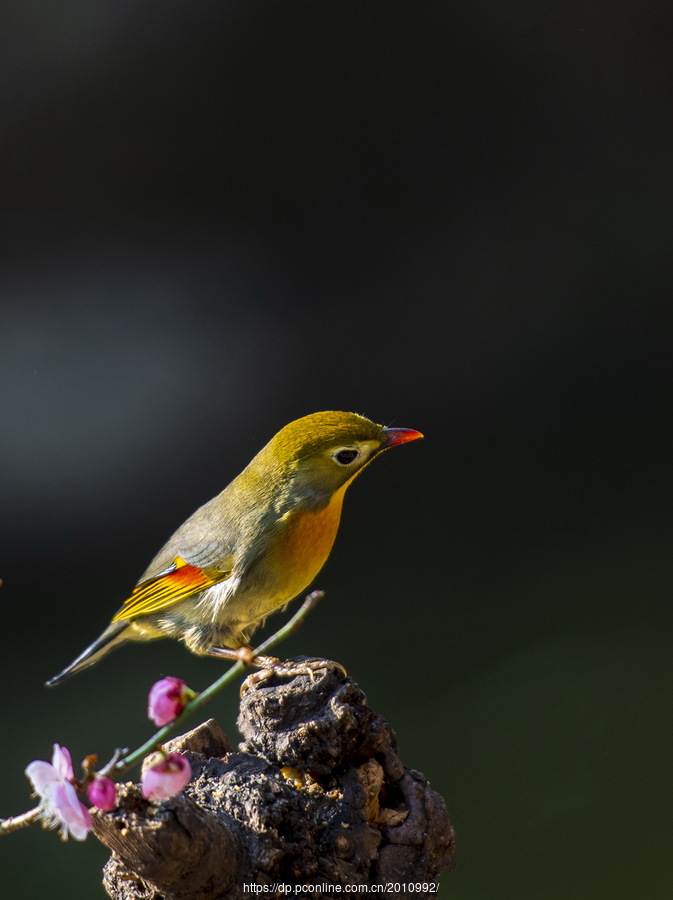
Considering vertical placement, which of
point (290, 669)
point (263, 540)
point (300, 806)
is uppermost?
point (263, 540)

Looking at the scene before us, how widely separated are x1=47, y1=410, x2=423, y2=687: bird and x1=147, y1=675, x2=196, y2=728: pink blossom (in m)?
0.57

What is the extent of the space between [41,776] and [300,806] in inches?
15.1

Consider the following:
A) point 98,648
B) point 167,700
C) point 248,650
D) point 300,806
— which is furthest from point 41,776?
point 98,648

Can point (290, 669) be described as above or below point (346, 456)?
below

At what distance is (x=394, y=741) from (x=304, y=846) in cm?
19

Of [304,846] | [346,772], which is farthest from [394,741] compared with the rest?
[304,846]

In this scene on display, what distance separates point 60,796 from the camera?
805mm

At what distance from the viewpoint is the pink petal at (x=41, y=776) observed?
0.81 m

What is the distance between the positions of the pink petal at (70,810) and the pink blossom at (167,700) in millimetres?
110

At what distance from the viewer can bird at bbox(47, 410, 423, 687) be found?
1322 millimetres

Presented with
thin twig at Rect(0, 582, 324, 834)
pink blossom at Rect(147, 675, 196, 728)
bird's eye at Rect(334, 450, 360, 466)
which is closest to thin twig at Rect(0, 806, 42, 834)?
thin twig at Rect(0, 582, 324, 834)

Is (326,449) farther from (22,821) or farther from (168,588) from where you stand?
(22,821)

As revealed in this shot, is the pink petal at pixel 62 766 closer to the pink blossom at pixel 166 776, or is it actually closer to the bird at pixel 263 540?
the pink blossom at pixel 166 776

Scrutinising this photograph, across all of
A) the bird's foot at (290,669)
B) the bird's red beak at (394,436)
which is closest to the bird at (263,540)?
the bird's red beak at (394,436)
